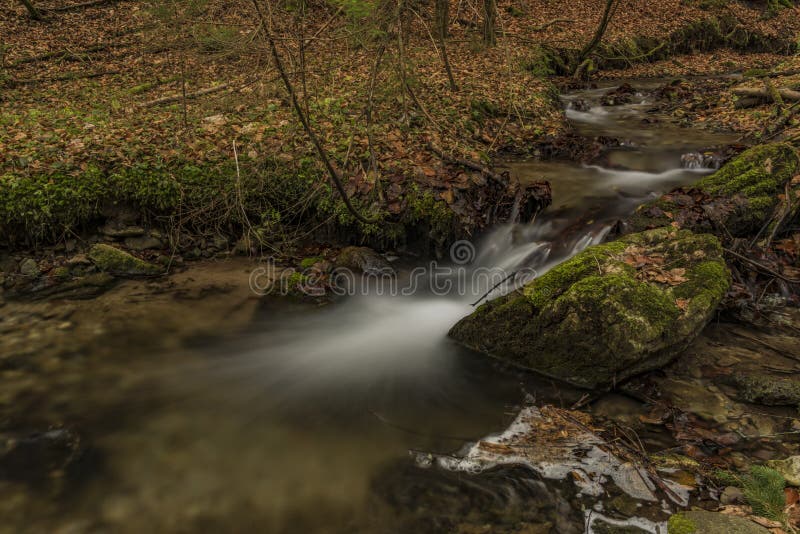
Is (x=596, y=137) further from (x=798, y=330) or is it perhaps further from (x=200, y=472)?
(x=200, y=472)

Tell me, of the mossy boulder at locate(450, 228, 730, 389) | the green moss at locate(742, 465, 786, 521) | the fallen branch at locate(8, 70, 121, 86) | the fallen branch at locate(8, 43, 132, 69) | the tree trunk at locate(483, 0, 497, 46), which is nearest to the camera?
the green moss at locate(742, 465, 786, 521)

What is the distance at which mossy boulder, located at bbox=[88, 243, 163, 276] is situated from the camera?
604 cm

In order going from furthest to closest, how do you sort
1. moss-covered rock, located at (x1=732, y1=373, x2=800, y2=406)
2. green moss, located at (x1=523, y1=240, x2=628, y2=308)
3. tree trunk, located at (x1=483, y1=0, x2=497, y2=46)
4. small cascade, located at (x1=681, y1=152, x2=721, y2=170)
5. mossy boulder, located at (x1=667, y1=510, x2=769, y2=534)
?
1. small cascade, located at (x1=681, y1=152, x2=721, y2=170)
2. tree trunk, located at (x1=483, y1=0, x2=497, y2=46)
3. green moss, located at (x1=523, y1=240, x2=628, y2=308)
4. moss-covered rock, located at (x1=732, y1=373, x2=800, y2=406)
5. mossy boulder, located at (x1=667, y1=510, x2=769, y2=534)

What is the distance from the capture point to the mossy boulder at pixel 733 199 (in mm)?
5520

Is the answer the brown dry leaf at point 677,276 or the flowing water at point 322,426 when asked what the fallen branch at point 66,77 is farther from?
the brown dry leaf at point 677,276

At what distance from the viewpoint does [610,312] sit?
13.0 feet

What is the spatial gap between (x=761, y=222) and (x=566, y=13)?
45.3 ft

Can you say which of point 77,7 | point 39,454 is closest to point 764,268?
point 39,454

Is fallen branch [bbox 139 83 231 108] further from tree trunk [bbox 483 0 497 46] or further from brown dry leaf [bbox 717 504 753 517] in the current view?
brown dry leaf [bbox 717 504 753 517]

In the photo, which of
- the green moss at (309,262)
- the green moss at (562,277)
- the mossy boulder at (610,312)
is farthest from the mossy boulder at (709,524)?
the green moss at (309,262)

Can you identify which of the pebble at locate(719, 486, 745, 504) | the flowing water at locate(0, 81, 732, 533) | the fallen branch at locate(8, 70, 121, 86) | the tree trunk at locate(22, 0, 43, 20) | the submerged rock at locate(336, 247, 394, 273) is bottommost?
the flowing water at locate(0, 81, 732, 533)

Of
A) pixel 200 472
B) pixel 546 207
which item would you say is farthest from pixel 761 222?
pixel 200 472

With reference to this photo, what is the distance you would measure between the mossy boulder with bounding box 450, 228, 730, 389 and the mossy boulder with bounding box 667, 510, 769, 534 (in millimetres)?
1408

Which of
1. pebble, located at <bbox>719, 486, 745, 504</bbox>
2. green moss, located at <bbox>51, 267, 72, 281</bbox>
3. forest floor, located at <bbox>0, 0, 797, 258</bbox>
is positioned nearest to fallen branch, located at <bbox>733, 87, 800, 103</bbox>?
forest floor, located at <bbox>0, 0, 797, 258</bbox>
